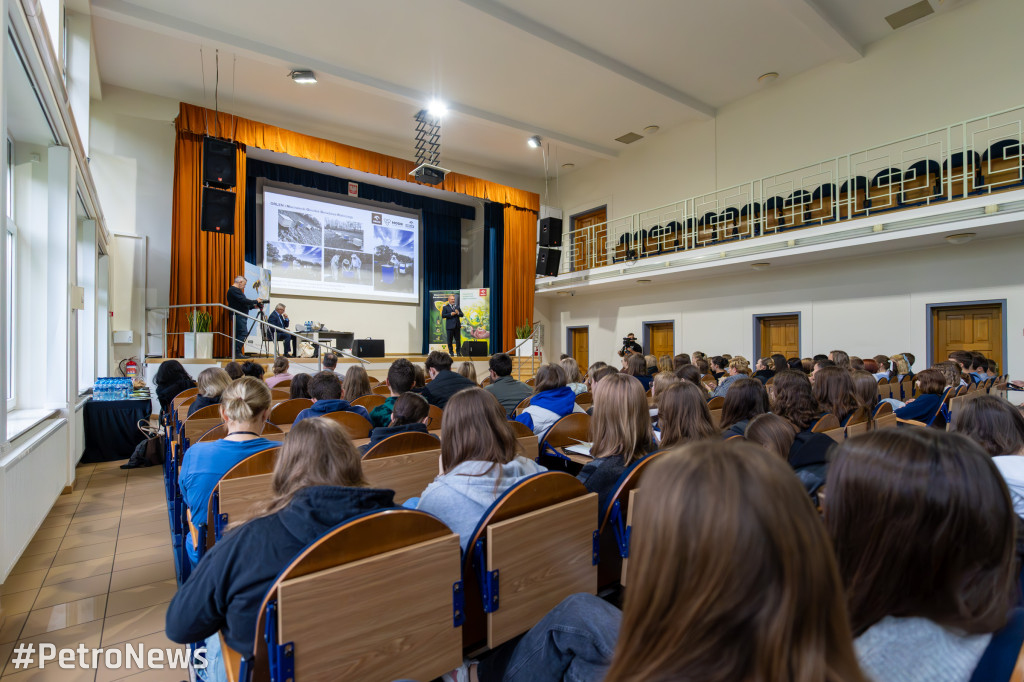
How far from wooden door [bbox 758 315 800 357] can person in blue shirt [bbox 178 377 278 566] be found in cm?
905

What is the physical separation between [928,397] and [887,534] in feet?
13.1

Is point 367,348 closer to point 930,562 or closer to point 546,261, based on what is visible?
point 546,261

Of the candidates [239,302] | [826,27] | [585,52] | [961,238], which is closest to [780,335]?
[961,238]

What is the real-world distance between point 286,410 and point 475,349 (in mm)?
8021

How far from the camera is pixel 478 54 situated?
26.0ft

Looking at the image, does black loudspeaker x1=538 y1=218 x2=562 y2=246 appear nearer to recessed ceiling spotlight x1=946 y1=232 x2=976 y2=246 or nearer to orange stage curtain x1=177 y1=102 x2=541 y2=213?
orange stage curtain x1=177 y1=102 x2=541 y2=213

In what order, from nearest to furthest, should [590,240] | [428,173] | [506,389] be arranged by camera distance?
[506,389]
[428,173]
[590,240]

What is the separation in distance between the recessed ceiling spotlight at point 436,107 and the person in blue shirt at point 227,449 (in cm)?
810

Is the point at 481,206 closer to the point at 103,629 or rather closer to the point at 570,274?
the point at 570,274

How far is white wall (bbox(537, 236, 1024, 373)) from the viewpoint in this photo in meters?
6.92

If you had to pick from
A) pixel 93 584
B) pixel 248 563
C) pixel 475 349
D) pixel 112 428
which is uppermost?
pixel 475 349

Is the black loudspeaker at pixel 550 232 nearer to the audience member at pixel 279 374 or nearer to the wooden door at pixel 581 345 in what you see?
the wooden door at pixel 581 345

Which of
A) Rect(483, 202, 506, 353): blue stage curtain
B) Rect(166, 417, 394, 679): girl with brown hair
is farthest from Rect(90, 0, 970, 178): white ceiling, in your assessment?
Rect(166, 417, 394, 679): girl with brown hair

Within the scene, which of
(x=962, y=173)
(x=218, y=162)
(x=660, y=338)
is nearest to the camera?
(x=962, y=173)
